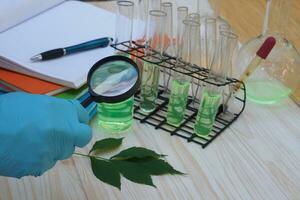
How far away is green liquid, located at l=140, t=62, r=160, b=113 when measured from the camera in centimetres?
80

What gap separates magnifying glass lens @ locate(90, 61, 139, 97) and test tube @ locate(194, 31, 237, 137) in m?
0.12

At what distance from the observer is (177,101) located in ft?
2.52

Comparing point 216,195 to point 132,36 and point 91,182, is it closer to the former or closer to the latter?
point 91,182

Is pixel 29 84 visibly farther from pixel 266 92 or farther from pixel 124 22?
pixel 266 92

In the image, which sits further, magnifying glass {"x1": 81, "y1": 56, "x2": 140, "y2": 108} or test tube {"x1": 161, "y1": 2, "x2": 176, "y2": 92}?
test tube {"x1": 161, "y1": 2, "x2": 176, "y2": 92}

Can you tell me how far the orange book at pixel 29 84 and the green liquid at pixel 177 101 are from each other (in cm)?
19

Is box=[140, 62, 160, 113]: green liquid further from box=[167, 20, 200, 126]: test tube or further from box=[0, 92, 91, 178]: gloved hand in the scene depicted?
box=[0, 92, 91, 178]: gloved hand

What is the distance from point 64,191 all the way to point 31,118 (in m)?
0.13

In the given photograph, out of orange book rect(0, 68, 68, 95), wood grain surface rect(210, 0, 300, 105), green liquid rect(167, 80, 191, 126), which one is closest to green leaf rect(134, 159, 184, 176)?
green liquid rect(167, 80, 191, 126)

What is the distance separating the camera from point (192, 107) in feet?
2.70

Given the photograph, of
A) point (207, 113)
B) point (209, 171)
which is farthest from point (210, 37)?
point (209, 171)

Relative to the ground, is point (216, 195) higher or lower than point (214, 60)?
lower

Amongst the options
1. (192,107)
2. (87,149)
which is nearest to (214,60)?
(192,107)

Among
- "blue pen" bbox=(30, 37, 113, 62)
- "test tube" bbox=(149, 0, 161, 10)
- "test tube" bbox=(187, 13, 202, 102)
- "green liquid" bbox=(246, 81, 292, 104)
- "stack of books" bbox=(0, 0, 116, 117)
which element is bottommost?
"green liquid" bbox=(246, 81, 292, 104)
